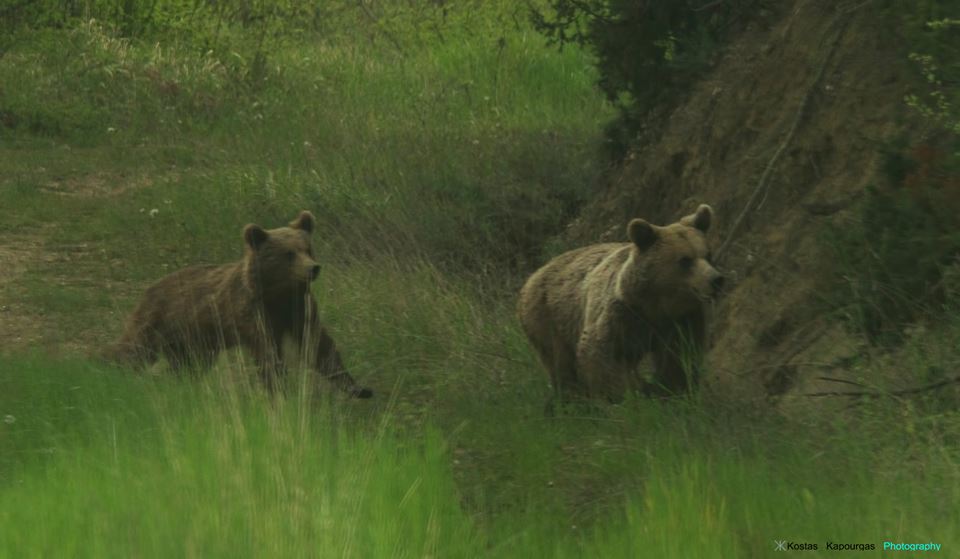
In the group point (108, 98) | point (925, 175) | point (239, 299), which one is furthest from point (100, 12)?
point (925, 175)

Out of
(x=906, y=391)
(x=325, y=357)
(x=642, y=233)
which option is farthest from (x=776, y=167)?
Answer: (x=906, y=391)

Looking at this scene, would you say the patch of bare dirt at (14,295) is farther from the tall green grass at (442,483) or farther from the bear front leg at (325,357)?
the tall green grass at (442,483)

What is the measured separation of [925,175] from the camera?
7.03m

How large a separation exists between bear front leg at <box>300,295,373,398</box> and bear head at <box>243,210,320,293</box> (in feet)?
0.54

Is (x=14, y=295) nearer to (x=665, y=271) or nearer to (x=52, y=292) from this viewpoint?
(x=52, y=292)

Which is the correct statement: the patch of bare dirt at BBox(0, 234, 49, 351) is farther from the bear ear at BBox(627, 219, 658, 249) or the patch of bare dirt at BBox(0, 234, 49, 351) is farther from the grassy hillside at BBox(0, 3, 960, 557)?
the bear ear at BBox(627, 219, 658, 249)

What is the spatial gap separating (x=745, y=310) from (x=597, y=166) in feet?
13.3

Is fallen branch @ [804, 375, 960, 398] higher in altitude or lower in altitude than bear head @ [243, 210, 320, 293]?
higher

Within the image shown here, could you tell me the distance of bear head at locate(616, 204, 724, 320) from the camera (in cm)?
745

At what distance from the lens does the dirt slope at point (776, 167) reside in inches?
336

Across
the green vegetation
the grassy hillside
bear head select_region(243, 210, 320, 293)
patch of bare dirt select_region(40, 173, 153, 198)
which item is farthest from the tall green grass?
patch of bare dirt select_region(40, 173, 153, 198)

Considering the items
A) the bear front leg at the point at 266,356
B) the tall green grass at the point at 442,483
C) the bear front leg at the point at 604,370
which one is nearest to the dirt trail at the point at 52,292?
the bear front leg at the point at 266,356

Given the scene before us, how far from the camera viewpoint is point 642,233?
7.55 metres

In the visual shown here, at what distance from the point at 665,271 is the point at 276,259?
249cm
